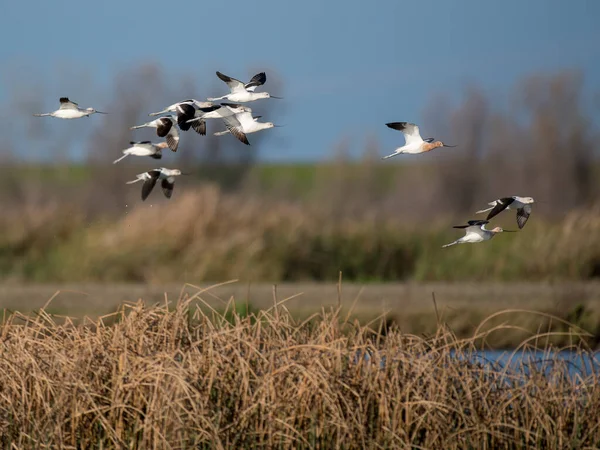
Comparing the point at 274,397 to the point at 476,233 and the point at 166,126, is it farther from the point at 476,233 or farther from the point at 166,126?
the point at 166,126

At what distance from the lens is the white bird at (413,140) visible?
17.9 feet

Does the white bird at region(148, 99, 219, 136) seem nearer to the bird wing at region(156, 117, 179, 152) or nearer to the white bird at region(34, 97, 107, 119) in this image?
the bird wing at region(156, 117, 179, 152)

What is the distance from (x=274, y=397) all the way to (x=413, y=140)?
1.47 meters

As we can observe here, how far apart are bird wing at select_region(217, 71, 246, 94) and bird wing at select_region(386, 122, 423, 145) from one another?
82cm

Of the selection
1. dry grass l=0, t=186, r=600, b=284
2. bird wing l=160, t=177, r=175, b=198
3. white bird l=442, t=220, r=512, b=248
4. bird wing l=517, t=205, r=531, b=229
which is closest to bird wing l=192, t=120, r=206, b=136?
bird wing l=160, t=177, r=175, b=198

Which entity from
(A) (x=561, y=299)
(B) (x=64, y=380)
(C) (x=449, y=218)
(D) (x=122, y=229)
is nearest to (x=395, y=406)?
(B) (x=64, y=380)

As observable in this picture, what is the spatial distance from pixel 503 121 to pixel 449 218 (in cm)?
1094

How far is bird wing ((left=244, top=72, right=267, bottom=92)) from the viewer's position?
5828 mm

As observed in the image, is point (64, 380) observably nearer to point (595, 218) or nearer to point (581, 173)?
point (595, 218)

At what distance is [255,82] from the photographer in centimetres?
595

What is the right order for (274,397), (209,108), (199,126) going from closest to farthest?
(274,397)
(209,108)
(199,126)

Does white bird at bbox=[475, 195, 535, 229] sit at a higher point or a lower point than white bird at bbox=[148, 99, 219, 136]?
lower

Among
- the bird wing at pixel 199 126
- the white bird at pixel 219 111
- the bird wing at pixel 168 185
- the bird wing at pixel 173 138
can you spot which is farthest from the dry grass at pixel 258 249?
the white bird at pixel 219 111

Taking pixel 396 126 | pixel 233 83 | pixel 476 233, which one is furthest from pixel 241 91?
pixel 476 233
